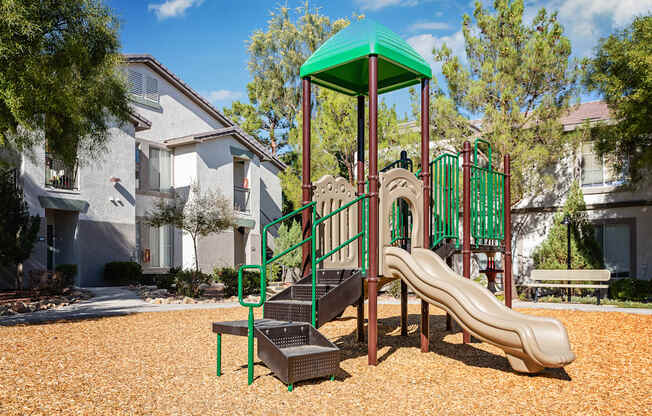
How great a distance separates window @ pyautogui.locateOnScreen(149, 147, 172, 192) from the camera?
20969 millimetres

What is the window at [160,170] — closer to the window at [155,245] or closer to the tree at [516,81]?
the window at [155,245]

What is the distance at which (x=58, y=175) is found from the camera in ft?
56.1

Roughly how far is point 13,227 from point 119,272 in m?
4.32

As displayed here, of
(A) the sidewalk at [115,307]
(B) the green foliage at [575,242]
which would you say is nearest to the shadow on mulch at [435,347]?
(A) the sidewalk at [115,307]

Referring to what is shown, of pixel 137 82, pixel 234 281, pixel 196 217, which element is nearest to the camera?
pixel 234 281

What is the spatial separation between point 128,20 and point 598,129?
1345 cm

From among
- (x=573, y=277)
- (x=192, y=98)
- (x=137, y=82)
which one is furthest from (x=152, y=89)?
(x=573, y=277)

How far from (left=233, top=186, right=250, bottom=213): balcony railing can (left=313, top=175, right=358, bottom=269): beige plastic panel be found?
15.9 meters

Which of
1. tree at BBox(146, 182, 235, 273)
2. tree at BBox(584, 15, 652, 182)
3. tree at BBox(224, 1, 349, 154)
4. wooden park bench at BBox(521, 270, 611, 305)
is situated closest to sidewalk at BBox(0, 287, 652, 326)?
wooden park bench at BBox(521, 270, 611, 305)

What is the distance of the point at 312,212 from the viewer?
24.1ft

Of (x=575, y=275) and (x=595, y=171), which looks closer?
(x=575, y=275)

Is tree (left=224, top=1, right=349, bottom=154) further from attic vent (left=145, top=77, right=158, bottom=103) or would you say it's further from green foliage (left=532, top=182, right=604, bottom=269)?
green foliage (left=532, top=182, right=604, bottom=269)

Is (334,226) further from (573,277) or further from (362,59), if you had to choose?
(573,277)

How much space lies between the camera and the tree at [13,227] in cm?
1374
